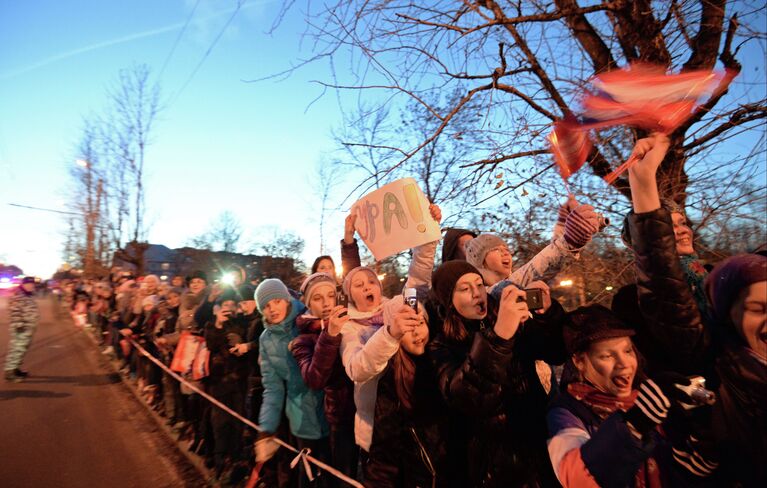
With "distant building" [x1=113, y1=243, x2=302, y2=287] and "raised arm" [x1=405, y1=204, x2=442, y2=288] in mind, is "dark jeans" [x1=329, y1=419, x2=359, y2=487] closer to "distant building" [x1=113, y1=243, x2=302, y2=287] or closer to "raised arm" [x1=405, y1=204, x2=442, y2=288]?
"raised arm" [x1=405, y1=204, x2=442, y2=288]

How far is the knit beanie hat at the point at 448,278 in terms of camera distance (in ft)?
7.11

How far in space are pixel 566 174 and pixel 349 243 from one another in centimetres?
185

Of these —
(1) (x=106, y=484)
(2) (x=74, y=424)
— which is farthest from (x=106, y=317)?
(1) (x=106, y=484)

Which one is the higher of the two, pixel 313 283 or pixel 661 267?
pixel 313 283

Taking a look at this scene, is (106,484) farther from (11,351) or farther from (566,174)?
(11,351)

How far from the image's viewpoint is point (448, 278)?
2184mm

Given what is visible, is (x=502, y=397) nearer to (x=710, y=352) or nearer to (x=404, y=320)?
(x=404, y=320)

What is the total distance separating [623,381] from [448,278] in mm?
895

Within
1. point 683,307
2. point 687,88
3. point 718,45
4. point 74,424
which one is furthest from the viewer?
point 74,424

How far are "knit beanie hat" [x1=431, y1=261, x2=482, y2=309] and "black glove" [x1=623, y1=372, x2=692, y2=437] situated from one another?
1.01 meters

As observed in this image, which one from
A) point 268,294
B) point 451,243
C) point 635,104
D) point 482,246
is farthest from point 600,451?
point 268,294

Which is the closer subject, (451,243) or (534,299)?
(534,299)

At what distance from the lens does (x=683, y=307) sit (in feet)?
4.93

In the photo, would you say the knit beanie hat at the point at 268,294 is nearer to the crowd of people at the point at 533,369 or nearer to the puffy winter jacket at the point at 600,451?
the crowd of people at the point at 533,369
